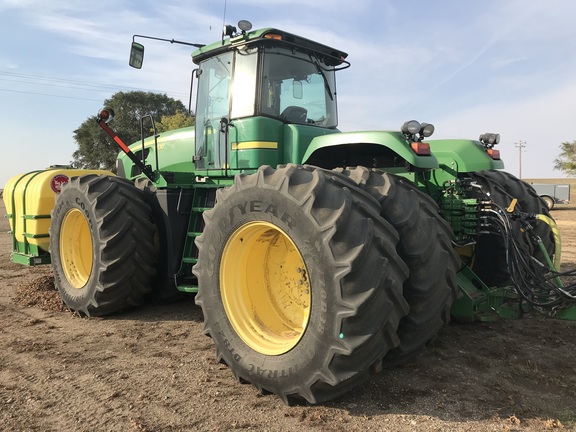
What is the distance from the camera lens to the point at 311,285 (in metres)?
2.83

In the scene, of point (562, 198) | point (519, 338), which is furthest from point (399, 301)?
point (562, 198)

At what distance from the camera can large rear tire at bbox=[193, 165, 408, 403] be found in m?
2.66

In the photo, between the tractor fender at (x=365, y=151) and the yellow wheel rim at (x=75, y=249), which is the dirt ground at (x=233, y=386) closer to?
the yellow wheel rim at (x=75, y=249)

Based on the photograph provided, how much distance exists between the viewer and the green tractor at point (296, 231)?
9.02ft

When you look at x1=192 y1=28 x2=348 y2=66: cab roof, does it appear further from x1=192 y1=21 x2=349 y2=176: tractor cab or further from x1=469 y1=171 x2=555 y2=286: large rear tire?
x1=469 y1=171 x2=555 y2=286: large rear tire

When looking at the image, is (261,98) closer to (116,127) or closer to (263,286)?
(263,286)

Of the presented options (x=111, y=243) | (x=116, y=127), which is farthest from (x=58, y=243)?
(x=116, y=127)

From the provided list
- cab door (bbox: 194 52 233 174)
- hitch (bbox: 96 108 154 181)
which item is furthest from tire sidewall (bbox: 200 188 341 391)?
hitch (bbox: 96 108 154 181)

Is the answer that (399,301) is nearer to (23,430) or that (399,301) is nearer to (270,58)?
(23,430)

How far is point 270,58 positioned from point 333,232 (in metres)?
2.61

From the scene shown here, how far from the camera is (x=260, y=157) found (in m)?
4.60

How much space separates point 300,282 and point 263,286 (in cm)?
34

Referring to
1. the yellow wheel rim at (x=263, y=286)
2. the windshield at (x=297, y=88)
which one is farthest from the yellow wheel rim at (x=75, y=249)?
the yellow wheel rim at (x=263, y=286)

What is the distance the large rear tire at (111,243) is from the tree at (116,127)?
115 ft
